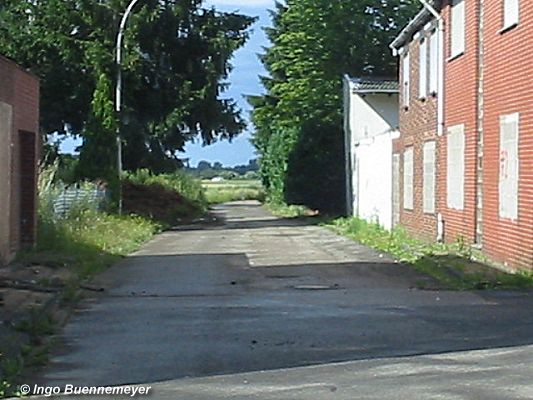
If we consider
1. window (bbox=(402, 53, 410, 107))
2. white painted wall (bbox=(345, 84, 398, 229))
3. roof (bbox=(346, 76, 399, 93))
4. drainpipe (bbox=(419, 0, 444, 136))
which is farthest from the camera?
roof (bbox=(346, 76, 399, 93))

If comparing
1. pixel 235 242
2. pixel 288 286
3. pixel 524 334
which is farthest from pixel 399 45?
pixel 524 334

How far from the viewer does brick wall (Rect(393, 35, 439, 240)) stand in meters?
28.0

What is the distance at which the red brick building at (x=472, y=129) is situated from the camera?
19344 mm

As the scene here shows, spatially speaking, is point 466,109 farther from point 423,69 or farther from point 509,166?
point 423,69

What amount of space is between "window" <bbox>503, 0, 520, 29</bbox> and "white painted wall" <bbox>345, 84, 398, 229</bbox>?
13.5m

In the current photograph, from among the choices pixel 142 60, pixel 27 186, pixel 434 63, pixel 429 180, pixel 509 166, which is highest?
pixel 142 60

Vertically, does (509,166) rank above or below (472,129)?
below

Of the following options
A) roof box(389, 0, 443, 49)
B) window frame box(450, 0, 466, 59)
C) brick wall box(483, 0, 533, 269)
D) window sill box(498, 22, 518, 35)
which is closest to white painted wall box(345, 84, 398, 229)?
roof box(389, 0, 443, 49)

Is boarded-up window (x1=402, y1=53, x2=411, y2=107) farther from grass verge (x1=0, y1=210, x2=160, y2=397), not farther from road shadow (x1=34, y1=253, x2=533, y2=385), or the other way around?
road shadow (x1=34, y1=253, x2=533, y2=385)

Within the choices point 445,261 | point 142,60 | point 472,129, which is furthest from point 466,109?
point 142,60

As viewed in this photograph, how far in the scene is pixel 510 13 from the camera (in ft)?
66.6

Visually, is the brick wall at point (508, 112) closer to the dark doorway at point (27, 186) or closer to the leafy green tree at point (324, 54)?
the dark doorway at point (27, 186)

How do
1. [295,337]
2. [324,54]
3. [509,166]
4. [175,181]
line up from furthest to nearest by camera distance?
[324,54] → [175,181] → [509,166] → [295,337]

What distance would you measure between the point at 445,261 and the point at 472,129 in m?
3.28
